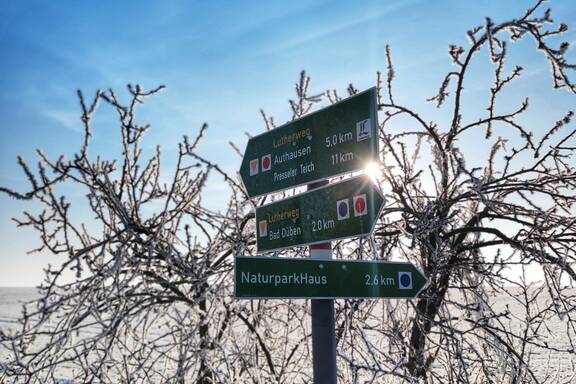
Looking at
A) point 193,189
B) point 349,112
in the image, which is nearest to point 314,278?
point 349,112

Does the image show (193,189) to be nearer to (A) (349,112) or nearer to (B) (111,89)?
(B) (111,89)

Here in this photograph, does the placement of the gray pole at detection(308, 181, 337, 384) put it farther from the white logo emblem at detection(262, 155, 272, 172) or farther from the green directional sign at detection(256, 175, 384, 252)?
the white logo emblem at detection(262, 155, 272, 172)

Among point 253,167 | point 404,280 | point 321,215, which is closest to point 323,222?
point 321,215

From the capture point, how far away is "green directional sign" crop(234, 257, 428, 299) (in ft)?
6.84

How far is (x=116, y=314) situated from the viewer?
2836mm

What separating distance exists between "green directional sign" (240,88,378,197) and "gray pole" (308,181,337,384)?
0.45 metres

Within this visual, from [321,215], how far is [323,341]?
584 mm

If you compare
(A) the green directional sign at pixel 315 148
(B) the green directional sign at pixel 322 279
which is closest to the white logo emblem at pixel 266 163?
(A) the green directional sign at pixel 315 148

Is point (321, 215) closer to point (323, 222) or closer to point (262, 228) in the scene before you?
point (323, 222)

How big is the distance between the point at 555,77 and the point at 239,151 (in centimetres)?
224

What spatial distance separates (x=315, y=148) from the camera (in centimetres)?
246

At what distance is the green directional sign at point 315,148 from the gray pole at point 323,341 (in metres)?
0.45

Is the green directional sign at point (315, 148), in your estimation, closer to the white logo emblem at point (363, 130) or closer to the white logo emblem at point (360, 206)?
the white logo emblem at point (363, 130)

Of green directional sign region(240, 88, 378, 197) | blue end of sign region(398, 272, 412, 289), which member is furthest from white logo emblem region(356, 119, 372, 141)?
blue end of sign region(398, 272, 412, 289)
